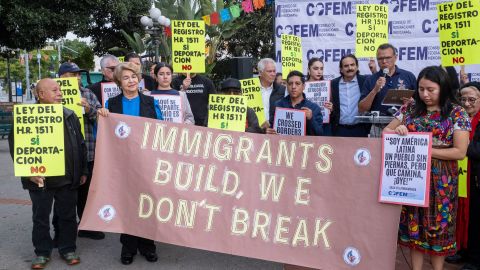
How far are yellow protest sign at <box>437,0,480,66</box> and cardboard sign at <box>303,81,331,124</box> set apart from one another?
138 centimetres

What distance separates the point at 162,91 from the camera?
210 inches

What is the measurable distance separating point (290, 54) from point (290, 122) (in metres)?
2.12

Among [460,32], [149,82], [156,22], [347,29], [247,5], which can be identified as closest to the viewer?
[460,32]

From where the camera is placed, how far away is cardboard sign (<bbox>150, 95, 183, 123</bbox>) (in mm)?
5215

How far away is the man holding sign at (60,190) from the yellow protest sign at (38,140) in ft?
0.19

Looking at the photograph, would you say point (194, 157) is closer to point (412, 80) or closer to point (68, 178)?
point (68, 178)

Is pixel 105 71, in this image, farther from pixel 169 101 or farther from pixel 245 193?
pixel 245 193

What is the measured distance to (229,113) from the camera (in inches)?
192

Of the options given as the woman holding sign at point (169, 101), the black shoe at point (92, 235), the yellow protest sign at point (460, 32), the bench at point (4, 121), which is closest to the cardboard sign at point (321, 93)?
the yellow protest sign at point (460, 32)

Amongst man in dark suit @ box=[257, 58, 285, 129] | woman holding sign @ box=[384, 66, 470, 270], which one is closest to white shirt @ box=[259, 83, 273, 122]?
man in dark suit @ box=[257, 58, 285, 129]

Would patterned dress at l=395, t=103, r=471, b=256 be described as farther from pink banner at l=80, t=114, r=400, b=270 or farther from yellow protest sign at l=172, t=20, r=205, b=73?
yellow protest sign at l=172, t=20, r=205, b=73

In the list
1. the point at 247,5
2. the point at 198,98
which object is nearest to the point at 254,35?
the point at 247,5

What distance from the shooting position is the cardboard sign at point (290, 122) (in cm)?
483

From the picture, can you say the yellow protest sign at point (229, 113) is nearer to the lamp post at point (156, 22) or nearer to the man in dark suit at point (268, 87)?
the man in dark suit at point (268, 87)
